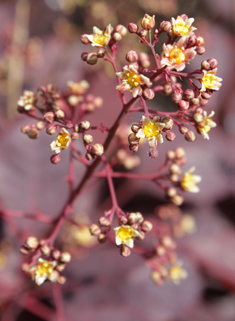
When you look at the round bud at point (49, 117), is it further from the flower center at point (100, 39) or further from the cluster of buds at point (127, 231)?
the cluster of buds at point (127, 231)

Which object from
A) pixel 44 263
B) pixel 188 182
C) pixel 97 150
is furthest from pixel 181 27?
pixel 44 263

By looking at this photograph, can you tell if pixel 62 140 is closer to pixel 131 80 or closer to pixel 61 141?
pixel 61 141

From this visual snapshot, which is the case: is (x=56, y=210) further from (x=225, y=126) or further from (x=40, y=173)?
(x=225, y=126)

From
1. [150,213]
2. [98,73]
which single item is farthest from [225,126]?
[98,73]

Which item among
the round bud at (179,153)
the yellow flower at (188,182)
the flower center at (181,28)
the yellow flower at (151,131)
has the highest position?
the flower center at (181,28)

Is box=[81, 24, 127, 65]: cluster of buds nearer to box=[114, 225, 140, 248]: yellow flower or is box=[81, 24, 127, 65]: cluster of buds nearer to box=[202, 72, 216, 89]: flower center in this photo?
box=[202, 72, 216, 89]: flower center

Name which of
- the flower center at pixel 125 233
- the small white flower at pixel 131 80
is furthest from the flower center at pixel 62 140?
the flower center at pixel 125 233
